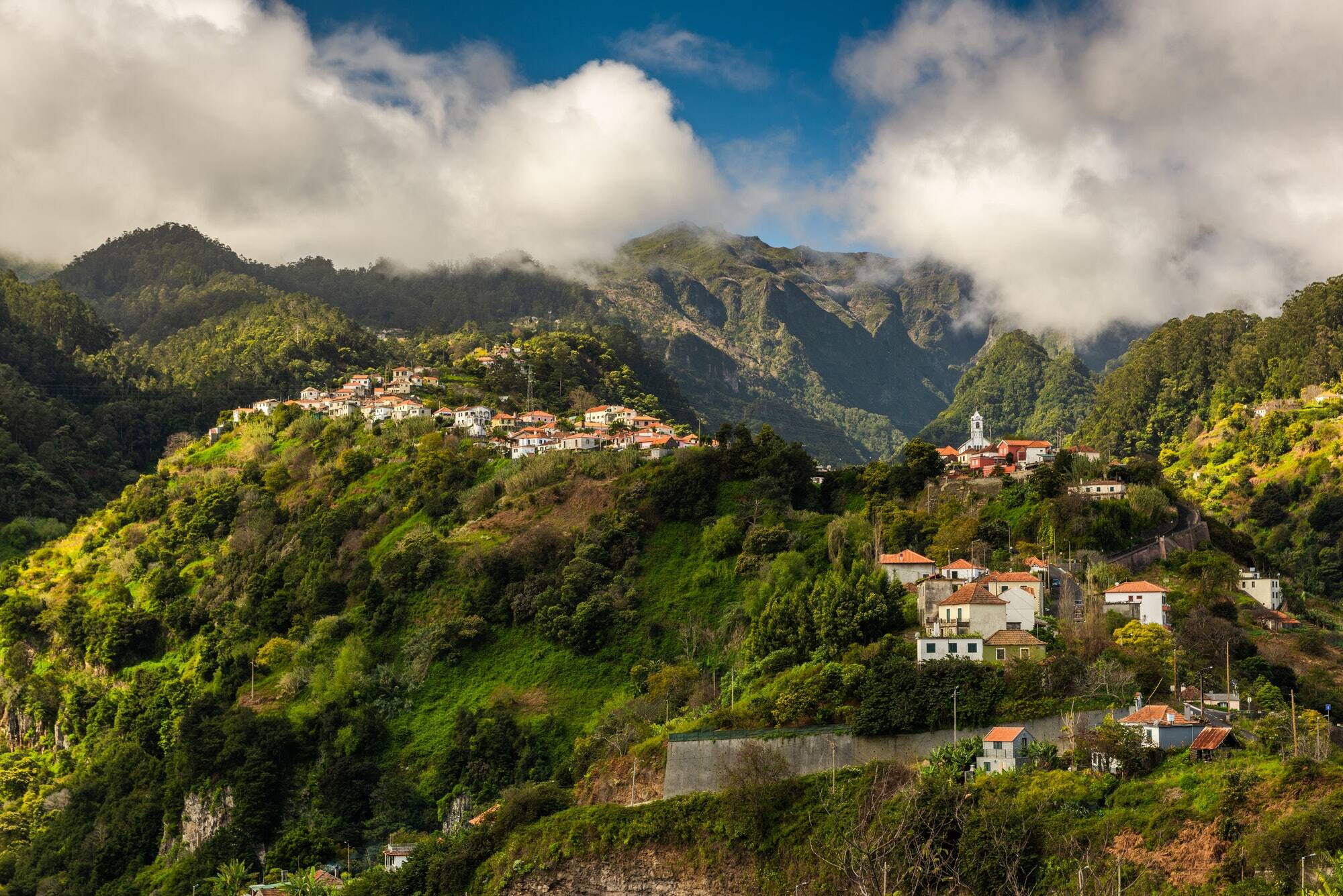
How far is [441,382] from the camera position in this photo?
101688 mm

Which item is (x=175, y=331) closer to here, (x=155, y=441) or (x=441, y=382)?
(x=155, y=441)

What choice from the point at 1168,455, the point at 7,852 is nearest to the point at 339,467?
the point at 7,852

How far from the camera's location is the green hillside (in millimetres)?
148625

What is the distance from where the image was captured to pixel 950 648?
155 ft

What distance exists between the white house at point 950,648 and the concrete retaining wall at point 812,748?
370 cm

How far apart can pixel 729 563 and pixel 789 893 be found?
24.2 metres

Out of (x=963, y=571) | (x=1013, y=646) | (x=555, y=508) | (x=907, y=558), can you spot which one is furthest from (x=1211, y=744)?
(x=555, y=508)

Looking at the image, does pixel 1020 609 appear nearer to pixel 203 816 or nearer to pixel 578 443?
pixel 203 816

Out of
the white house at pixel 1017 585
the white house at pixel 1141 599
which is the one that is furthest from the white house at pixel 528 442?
the white house at pixel 1141 599

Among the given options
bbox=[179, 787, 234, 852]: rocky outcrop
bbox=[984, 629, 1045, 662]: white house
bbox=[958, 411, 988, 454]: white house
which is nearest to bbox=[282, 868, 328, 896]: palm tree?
bbox=[179, 787, 234, 852]: rocky outcrop

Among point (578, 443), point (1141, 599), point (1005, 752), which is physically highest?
point (578, 443)

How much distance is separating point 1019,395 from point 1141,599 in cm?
11054

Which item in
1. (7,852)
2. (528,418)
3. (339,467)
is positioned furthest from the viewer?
(528,418)

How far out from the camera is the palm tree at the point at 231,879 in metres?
52.0
